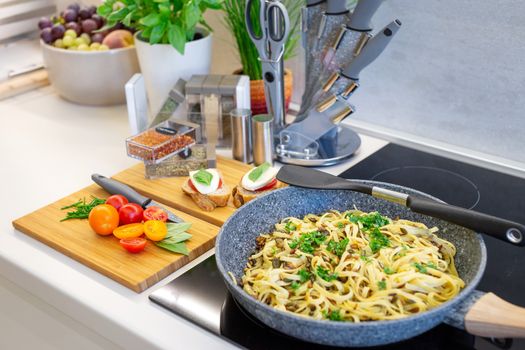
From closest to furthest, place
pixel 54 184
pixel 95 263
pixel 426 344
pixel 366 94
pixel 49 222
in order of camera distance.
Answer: pixel 426 344 < pixel 95 263 < pixel 49 222 < pixel 54 184 < pixel 366 94

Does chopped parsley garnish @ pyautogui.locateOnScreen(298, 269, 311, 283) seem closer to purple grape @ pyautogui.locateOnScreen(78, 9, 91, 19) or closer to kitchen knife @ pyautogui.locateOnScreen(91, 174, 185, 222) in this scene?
kitchen knife @ pyautogui.locateOnScreen(91, 174, 185, 222)

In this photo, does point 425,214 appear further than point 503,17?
No

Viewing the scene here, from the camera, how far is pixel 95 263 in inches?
42.4

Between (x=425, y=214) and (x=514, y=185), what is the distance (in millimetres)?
395

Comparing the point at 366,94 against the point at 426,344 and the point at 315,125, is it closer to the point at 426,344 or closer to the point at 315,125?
the point at 315,125

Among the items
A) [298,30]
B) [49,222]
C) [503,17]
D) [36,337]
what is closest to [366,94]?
[298,30]

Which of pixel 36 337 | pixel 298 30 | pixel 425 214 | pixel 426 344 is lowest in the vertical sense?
pixel 36 337

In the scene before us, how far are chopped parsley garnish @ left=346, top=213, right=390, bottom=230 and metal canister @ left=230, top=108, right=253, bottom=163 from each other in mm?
400

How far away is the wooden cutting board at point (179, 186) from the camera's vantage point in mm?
1216

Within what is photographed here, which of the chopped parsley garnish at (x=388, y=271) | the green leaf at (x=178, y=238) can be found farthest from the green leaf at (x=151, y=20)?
the chopped parsley garnish at (x=388, y=271)

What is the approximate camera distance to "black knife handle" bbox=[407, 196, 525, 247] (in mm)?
887

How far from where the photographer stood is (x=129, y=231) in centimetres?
112

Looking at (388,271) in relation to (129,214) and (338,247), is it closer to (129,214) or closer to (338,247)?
(338,247)

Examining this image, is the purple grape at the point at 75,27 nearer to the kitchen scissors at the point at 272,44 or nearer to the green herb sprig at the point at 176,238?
the kitchen scissors at the point at 272,44
